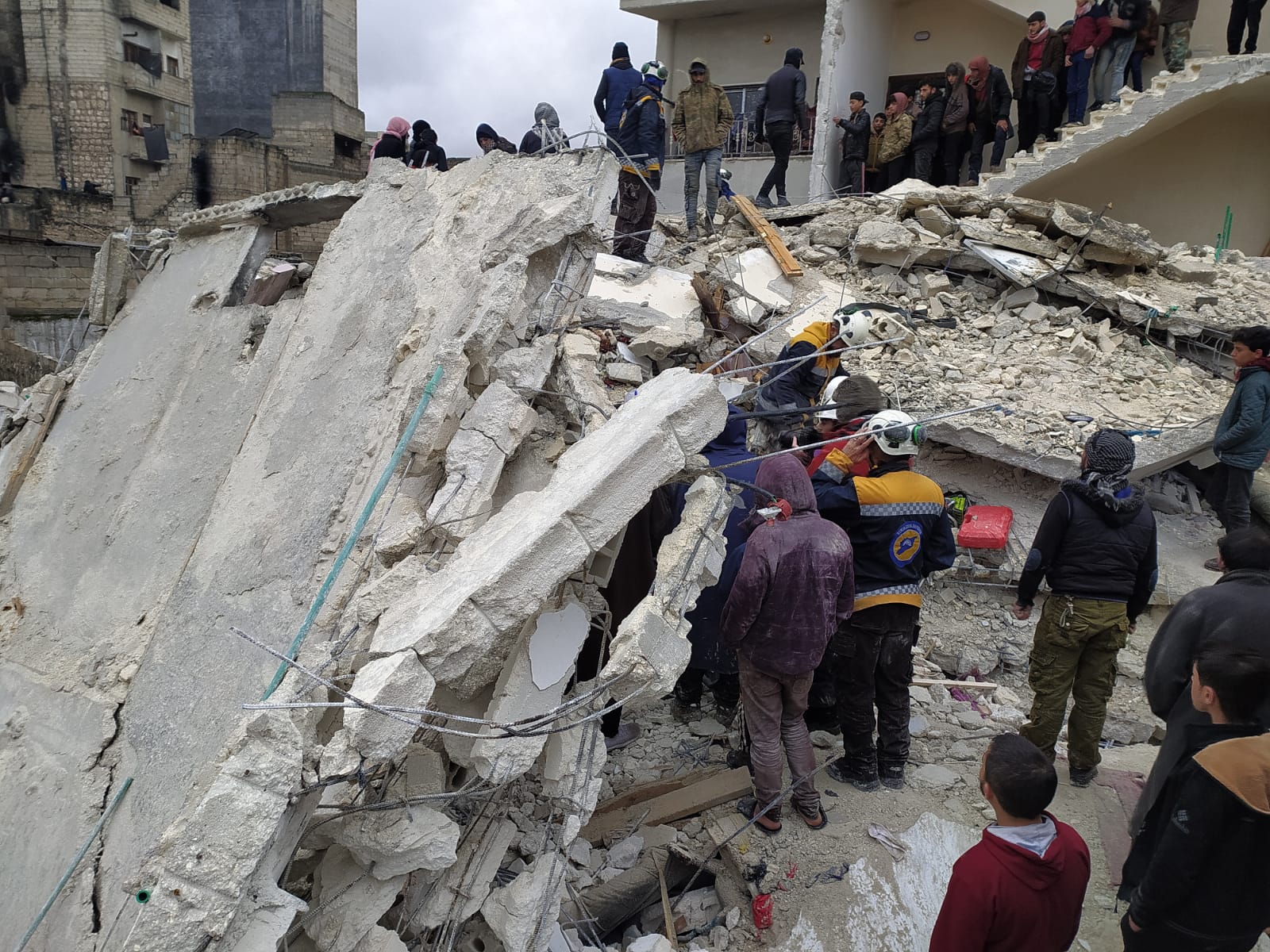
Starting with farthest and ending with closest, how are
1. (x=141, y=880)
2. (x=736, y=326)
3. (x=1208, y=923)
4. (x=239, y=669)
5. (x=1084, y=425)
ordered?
(x=736, y=326)
(x=1084, y=425)
(x=239, y=669)
(x=1208, y=923)
(x=141, y=880)

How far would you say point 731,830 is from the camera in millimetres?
3639

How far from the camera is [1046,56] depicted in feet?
33.3

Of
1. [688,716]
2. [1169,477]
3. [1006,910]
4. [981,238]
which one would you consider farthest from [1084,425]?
[1006,910]

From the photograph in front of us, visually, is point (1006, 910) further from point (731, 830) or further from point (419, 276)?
point (419, 276)

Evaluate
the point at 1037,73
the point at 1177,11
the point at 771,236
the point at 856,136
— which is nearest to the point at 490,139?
the point at 771,236

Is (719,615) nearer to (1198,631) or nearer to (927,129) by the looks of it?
(1198,631)

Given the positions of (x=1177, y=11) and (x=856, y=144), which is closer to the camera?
(x=1177, y=11)

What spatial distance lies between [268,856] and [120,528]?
97.3 inches

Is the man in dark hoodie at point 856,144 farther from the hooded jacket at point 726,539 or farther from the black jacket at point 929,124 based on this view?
the hooded jacket at point 726,539

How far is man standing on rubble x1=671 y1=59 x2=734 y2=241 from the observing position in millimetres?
8703

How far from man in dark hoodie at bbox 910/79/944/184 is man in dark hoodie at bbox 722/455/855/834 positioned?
339 inches

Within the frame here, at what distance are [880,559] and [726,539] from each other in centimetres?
74

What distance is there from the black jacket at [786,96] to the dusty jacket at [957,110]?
184 cm

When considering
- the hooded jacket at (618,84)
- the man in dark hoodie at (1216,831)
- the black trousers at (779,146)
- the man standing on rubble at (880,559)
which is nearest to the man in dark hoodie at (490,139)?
the hooded jacket at (618,84)
